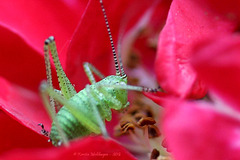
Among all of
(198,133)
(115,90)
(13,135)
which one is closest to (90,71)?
(115,90)

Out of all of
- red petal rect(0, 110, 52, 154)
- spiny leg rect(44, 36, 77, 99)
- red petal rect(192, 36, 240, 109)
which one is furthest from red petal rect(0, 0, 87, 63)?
red petal rect(192, 36, 240, 109)

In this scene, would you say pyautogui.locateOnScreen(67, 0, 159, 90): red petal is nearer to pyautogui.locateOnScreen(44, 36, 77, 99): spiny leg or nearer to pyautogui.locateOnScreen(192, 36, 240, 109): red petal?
pyautogui.locateOnScreen(44, 36, 77, 99): spiny leg

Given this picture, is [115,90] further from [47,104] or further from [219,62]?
[219,62]

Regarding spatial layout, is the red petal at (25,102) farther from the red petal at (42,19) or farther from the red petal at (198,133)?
the red petal at (198,133)

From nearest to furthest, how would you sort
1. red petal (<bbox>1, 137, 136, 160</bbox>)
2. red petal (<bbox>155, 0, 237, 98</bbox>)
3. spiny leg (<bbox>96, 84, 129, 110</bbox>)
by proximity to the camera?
1. red petal (<bbox>1, 137, 136, 160</bbox>)
2. red petal (<bbox>155, 0, 237, 98</bbox>)
3. spiny leg (<bbox>96, 84, 129, 110</bbox>)

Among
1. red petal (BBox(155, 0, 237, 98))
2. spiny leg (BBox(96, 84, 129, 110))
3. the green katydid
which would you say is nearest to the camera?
red petal (BBox(155, 0, 237, 98))

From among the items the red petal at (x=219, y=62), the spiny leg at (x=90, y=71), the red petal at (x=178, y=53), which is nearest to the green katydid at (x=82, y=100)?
the spiny leg at (x=90, y=71)
